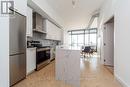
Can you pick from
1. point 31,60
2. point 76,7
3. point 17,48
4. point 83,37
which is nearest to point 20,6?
point 17,48

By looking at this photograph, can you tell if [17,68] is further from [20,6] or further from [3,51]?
[20,6]

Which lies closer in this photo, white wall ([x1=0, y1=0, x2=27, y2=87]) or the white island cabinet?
white wall ([x1=0, y1=0, x2=27, y2=87])

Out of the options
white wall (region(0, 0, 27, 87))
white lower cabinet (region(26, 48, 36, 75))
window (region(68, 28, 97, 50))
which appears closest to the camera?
white wall (region(0, 0, 27, 87))

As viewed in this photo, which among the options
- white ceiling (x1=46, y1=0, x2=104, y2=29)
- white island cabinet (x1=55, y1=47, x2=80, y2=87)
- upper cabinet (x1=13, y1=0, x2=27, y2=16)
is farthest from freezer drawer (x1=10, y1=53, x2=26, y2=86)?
white ceiling (x1=46, y1=0, x2=104, y2=29)

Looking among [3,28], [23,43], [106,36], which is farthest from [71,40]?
[3,28]

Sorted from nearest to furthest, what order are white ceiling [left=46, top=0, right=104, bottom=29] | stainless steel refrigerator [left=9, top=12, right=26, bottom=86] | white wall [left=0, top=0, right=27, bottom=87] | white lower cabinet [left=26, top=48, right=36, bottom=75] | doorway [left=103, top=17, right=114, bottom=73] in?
A: white wall [left=0, top=0, right=27, bottom=87], stainless steel refrigerator [left=9, top=12, right=26, bottom=86], white lower cabinet [left=26, top=48, right=36, bottom=75], white ceiling [left=46, top=0, right=104, bottom=29], doorway [left=103, top=17, right=114, bottom=73]

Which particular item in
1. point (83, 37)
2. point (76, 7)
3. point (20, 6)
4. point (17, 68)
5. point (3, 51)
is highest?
point (76, 7)

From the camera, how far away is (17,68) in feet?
9.11

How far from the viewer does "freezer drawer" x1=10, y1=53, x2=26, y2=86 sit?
8.47 feet

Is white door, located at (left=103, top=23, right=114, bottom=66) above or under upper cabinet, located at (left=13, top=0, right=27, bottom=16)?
under

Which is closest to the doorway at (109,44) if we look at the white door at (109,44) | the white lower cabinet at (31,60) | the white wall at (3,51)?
the white door at (109,44)

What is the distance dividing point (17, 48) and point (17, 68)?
532 mm

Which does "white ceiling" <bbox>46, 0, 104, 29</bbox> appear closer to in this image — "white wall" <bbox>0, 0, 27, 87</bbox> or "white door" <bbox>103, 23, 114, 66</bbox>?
"white door" <bbox>103, 23, 114, 66</bbox>

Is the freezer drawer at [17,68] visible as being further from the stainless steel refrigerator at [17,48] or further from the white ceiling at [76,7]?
the white ceiling at [76,7]
